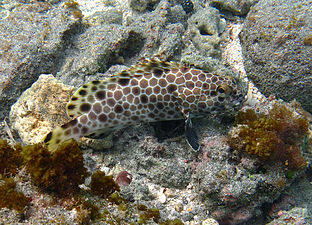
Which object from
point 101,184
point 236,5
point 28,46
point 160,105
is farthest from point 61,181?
point 236,5

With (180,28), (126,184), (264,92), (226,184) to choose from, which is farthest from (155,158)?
(180,28)

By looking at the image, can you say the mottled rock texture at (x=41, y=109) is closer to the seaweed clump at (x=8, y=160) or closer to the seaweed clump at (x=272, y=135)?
the seaweed clump at (x=8, y=160)

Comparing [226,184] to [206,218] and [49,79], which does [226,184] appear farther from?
[49,79]

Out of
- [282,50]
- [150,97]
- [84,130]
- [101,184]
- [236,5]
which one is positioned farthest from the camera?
[236,5]

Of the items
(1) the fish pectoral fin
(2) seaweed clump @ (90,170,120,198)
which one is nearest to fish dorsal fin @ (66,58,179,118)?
(1) the fish pectoral fin

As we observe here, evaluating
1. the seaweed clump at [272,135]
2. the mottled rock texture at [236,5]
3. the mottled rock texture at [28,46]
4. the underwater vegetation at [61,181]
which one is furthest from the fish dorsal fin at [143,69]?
the mottled rock texture at [236,5]

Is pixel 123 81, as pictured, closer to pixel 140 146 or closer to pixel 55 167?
pixel 140 146
